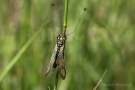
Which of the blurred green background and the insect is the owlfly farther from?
the blurred green background

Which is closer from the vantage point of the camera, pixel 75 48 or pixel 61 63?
pixel 61 63

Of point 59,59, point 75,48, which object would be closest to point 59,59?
point 59,59

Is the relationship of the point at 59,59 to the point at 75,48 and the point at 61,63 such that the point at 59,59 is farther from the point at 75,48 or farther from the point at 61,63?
the point at 75,48

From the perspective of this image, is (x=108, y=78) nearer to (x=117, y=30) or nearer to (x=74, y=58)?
(x=74, y=58)

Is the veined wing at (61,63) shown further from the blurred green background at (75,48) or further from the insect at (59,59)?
the blurred green background at (75,48)

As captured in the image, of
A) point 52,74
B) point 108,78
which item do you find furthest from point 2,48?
point 108,78

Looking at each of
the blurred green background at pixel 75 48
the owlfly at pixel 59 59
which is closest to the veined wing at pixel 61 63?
the owlfly at pixel 59 59

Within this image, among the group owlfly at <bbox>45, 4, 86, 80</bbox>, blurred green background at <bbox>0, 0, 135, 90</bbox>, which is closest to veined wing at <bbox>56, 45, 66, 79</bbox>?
owlfly at <bbox>45, 4, 86, 80</bbox>

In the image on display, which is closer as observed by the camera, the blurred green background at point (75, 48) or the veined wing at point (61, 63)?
the veined wing at point (61, 63)

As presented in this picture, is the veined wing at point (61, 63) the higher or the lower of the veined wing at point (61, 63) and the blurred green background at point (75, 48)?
the higher
